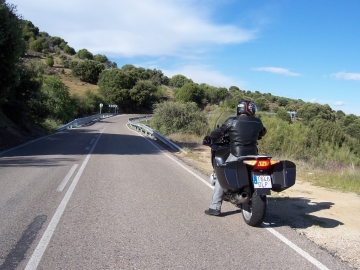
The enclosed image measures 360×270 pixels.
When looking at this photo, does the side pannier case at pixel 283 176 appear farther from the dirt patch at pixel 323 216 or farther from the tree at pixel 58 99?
the tree at pixel 58 99

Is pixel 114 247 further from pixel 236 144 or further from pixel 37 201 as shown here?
pixel 37 201

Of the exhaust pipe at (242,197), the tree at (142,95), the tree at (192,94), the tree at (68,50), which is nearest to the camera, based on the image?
the exhaust pipe at (242,197)

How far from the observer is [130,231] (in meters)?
5.29

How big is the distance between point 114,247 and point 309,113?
4431 cm

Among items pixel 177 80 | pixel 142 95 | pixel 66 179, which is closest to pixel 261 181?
pixel 66 179

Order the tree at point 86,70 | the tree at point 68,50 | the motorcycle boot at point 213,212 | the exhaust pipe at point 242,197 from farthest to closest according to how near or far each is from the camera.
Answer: the tree at point 68,50
the tree at point 86,70
the motorcycle boot at point 213,212
the exhaust pipe at point 242,197

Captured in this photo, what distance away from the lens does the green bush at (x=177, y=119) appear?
3059 cm

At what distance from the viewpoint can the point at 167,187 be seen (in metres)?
8.59

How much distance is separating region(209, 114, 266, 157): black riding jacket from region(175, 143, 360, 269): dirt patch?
1.41 meters

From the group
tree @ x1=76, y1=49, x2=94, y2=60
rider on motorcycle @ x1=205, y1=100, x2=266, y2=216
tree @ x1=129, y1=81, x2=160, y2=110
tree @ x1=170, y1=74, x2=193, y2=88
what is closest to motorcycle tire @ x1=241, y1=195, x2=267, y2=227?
rider on motorcycle @ x1=205, y1=100, x2=266, y2=216

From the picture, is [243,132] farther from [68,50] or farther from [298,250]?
[68,50]

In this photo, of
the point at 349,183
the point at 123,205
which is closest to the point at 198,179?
the point at 123,205

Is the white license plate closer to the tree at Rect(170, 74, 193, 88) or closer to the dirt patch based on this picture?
the dirt patch

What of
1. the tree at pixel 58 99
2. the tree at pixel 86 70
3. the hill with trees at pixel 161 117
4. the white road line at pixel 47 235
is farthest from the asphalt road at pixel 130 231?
the tree at pixel 86 70
